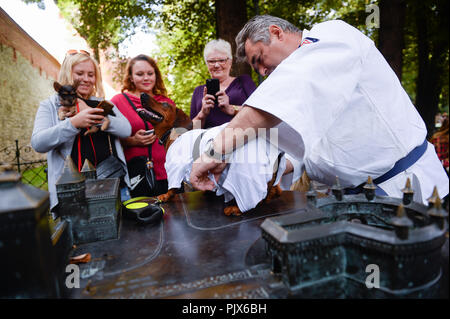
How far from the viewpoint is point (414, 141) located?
1567 mm

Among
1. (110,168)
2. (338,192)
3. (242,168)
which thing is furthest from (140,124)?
(338,192)

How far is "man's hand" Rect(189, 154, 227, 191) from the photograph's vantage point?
165 centimetres

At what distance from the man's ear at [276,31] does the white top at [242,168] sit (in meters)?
0.70

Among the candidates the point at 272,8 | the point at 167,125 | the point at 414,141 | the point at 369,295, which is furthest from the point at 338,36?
the point at 272,8

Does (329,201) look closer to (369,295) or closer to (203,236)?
(369,295)

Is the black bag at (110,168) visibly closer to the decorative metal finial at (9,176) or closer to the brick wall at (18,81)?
the decorative metal finial at (9,176)

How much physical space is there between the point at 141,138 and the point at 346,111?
1.91 meters

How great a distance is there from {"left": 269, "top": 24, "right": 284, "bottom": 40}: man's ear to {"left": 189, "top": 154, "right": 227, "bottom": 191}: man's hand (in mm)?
906

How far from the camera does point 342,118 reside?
158 centimetres

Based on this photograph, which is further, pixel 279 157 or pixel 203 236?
pixel 279 157

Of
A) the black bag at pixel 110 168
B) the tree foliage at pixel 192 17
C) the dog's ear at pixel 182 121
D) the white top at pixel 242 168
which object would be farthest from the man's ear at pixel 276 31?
the tree foliage at pixel 192 17

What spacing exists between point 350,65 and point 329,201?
0.68 m

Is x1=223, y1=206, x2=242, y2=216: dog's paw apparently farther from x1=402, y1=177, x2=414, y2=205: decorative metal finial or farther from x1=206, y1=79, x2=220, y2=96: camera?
x1=206, y1=79, x2=220, y2=96: camera

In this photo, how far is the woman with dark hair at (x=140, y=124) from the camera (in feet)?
9.25
